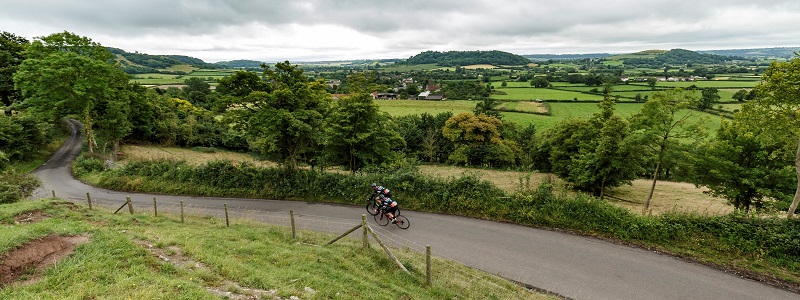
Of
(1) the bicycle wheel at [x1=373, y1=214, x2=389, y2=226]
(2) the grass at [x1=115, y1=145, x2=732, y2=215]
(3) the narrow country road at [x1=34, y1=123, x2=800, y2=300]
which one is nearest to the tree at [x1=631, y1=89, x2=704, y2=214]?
(2) the grass at [x1=115, y1=145, x2=732, y2=215]

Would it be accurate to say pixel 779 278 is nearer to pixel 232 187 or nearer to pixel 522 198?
pixel 522 198

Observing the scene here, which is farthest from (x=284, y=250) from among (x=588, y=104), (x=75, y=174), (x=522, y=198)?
(x=588, y=104)

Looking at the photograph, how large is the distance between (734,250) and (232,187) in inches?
876

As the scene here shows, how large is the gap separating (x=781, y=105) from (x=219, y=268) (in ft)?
61.0

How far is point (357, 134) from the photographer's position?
21156 millimetres

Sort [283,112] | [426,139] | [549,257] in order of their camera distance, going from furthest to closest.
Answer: [426,139] → [283,112] → [549,257]

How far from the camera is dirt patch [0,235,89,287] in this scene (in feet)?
22.3

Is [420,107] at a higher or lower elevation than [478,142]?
higher

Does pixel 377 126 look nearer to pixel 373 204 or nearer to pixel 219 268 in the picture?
pixel 373 204

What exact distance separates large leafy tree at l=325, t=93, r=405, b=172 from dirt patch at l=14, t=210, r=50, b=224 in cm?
1243

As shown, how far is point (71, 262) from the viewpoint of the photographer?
7.22 m

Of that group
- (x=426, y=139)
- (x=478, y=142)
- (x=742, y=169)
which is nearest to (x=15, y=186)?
(x=742, y=169)

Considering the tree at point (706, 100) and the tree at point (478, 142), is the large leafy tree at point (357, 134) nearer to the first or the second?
the tree at point (706, 100)

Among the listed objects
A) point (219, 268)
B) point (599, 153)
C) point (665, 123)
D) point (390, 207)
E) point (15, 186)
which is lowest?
point (390, 207)
